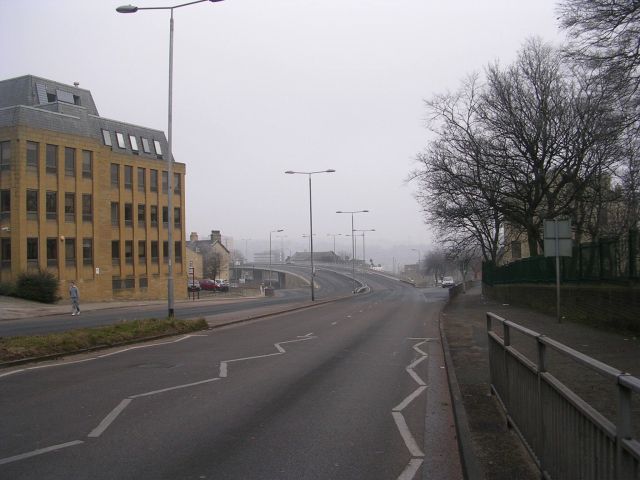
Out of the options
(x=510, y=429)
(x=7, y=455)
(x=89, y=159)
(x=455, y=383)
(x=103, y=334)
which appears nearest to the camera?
(x=7, y=455)

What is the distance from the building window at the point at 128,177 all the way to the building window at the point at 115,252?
5182 mm

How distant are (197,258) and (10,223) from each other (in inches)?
2552

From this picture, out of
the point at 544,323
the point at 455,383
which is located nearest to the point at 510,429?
the point at 455,383

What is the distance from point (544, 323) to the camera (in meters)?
18.9

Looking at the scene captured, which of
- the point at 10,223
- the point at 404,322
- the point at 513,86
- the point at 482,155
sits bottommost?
the point at 404,322

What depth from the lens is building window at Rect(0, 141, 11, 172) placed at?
1678 inches

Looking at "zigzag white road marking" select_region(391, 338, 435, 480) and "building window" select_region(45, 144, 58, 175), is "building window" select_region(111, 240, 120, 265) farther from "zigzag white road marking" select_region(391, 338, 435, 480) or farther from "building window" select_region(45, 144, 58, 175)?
"zigzag white road marking" select_region(391, 338, 435, 480)

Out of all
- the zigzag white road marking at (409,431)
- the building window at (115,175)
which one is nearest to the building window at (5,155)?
the building window at (115,175)

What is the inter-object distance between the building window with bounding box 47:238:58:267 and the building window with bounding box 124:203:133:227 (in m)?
10.3

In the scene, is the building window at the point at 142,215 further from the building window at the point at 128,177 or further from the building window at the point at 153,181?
the building window at the point at 128,177

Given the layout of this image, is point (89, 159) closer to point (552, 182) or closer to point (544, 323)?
point (552, 182)

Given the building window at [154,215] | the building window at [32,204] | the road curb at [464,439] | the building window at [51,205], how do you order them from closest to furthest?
the road curb at [464,439], the building window at [32,204], the building window at [51,205], the building window at [154,215]

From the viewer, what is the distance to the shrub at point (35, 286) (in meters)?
39.3

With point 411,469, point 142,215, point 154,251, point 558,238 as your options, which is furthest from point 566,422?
point 154,251
